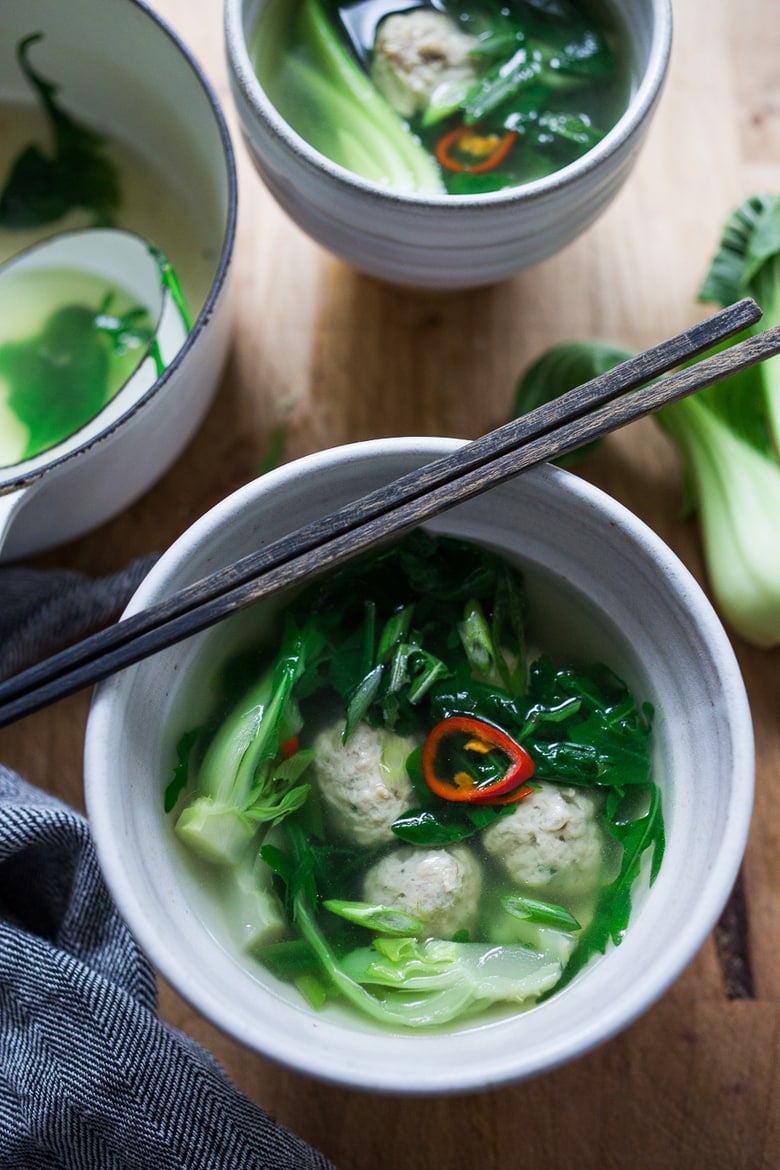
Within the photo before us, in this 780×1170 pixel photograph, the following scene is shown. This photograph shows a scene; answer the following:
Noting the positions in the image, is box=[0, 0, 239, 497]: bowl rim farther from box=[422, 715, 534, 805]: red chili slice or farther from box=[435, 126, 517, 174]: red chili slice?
box=[422, 715, 534, 805]: red chili slice

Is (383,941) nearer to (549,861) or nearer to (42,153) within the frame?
(549,861)

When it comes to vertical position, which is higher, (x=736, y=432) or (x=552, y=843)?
(x=736, y=432)

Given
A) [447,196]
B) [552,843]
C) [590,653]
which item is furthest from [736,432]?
[552,843]

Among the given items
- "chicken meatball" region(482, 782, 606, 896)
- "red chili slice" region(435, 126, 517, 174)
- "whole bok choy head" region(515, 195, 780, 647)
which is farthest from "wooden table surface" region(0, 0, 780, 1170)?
"chicken meatball" region(482, 782, 606, 896)

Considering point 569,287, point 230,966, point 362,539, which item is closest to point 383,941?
point 230,966

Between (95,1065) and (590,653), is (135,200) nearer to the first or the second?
(590,653)

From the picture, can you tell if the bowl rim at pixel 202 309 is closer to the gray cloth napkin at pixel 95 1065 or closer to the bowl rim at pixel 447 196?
the bowl rim at pixel 447 196
